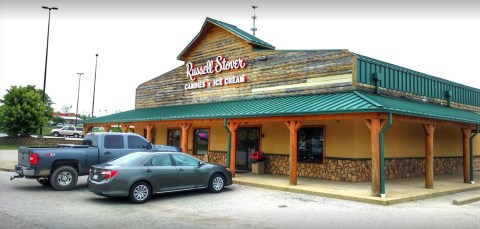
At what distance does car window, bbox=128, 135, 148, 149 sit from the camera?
13750 mm

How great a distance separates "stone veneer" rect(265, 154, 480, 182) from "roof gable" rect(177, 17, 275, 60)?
5.59 m

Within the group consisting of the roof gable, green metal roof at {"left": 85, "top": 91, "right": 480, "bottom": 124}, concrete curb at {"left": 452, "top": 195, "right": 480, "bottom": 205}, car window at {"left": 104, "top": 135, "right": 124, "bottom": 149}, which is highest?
the roof gable

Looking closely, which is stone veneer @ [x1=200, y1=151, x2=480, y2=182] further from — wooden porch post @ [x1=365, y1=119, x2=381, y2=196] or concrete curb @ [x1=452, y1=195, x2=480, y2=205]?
concrete curb @ [x1=452, y1=195, x2=480, y2=205]

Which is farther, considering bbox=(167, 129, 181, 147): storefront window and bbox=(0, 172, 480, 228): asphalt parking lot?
bbox=(167, 129, 181, 147): storefront window

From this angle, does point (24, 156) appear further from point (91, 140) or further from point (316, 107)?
point (316, 107)

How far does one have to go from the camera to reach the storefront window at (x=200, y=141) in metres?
20.7

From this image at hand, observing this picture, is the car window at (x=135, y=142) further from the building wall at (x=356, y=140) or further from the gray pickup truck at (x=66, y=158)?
the building wall at (x=356, y=140)

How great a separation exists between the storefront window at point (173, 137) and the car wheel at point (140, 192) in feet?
40.2

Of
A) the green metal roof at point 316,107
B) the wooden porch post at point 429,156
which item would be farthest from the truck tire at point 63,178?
the wooden porch post at point 429,156

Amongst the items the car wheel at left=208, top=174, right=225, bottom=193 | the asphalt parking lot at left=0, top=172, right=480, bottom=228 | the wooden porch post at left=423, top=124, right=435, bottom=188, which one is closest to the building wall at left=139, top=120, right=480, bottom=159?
the wooden porch post at left=423, top=124, right=435, bottom=188

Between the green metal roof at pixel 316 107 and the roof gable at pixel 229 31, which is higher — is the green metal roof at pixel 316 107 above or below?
below

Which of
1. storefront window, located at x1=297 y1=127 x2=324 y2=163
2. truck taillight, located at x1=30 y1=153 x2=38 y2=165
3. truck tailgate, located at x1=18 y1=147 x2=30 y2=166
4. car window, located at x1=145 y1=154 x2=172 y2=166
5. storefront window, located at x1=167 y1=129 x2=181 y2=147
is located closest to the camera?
car window, located at x1=145 y1=154 x2=172 y2=166

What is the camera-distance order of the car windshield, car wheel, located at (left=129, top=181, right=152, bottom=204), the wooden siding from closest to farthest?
car wheel, located at (left=129, top=181, right=152, bottom=204)
the car windshield
the wooden siding

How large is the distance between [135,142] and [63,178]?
274 centimetres
